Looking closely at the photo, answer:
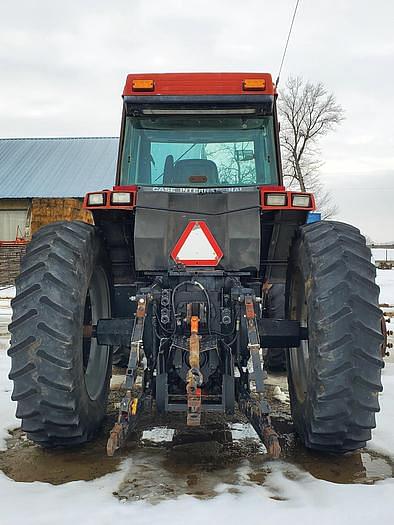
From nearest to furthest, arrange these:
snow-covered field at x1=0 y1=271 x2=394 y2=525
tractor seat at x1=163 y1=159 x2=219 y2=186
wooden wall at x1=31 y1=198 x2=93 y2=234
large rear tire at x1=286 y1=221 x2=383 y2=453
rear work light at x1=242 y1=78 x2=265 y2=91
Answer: snow-covered field at x1=0 y1=271 x2=394 y2=525 < large rear tire at x1=286 y1=221 x2=383 y2=453 < rear work light at x1=242 y1=78 x2=265 y2=91 < tractor seat at x1=163 y1=159 x2=219 y2=186 < wooden wall at x1=31 y1=198 x2=93 y2=234

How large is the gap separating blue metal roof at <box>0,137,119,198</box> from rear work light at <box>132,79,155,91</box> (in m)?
22.9

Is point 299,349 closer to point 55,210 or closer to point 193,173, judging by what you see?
point 193,173

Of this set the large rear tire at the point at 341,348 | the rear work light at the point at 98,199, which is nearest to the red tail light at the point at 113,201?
the rear work light at the point at 98,199

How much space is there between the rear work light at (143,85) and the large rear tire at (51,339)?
53.8 inches

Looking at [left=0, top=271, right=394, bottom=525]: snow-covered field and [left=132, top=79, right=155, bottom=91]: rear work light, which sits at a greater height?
[left=132, top=79, right=155, bottom=91]: rear work light

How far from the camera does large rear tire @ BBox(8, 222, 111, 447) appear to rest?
11.6 ft

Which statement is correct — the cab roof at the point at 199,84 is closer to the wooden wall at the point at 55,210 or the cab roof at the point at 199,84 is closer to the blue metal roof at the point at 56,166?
the wooden wall at the point at 55,210

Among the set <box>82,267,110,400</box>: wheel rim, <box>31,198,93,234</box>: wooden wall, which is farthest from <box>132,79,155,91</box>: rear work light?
<box>31,198,93,234</box>: wooden wall

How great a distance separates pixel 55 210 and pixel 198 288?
2181 cm

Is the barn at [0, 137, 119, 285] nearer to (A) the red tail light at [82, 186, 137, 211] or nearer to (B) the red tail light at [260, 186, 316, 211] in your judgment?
(A) the red tail light at [82, 186, 137, 211]

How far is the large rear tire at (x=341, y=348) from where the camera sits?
3453mm

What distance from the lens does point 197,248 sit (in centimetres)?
395

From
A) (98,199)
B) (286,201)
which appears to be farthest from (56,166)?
(286,201)

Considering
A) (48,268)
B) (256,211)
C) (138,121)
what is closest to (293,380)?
(256,211)
